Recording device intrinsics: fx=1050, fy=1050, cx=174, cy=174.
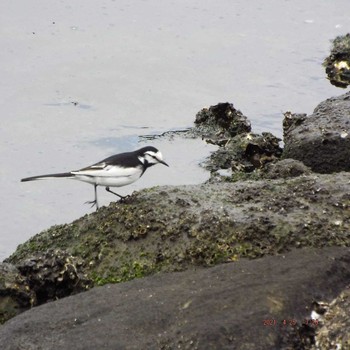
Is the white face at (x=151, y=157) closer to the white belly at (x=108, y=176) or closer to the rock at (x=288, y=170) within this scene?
the white belly at (x=108, y=176)

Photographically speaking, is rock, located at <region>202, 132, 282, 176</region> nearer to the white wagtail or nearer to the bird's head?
the bird's head

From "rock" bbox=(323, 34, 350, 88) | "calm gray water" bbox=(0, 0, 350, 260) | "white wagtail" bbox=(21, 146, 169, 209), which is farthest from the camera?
"rock" bbox=(323, 34, 350, 88)

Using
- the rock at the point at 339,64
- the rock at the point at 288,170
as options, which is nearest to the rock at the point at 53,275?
the rock at the point at 288,170

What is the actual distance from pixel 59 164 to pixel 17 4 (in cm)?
633

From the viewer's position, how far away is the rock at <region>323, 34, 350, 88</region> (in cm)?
1797

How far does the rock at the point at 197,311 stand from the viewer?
7758mm

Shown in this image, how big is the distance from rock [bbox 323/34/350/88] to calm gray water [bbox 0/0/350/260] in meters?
0.21

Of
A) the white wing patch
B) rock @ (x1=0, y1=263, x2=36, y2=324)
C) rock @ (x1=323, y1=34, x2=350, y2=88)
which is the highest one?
rock @ (x1=323, y1=34, x2=350, y2=88)

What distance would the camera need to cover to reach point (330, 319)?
26.3ft

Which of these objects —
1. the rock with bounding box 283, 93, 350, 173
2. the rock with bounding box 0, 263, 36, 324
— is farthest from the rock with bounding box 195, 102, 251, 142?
the rock with bounding box 0, 263, 36, 324

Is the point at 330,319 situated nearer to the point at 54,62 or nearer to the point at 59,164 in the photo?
the point at 59,164

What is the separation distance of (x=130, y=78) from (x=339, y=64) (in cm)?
363

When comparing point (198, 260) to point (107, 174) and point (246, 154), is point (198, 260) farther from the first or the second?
point (246, 154)

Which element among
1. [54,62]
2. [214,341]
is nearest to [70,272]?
[214,341]
